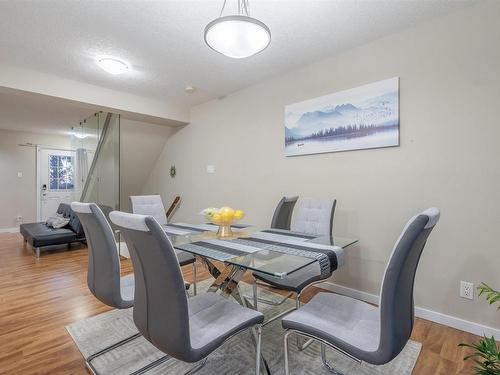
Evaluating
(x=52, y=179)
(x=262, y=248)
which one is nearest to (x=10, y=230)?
(x=52, y=179)

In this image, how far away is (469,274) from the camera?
6.91 feet

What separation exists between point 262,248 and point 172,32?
1967 millimetres

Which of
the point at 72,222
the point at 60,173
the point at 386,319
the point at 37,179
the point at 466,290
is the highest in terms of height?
the point at 60,173

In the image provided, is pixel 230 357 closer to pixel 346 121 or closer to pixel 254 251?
pixel 254 251

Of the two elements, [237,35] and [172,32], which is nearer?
[237,35]

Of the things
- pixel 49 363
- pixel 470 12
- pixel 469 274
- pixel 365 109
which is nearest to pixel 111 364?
pixel 49 363

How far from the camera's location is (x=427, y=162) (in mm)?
2277

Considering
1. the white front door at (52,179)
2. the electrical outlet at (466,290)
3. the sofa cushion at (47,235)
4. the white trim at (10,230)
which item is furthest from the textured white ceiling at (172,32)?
the white trim at (10,230)

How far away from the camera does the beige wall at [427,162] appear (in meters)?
2.03

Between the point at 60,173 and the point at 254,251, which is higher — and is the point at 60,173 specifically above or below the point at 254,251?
above

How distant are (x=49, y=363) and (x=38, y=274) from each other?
2179mm

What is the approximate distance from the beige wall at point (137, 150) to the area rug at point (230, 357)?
3.37 m

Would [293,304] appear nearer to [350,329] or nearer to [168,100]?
[350,329]

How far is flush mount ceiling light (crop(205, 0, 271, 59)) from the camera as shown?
1596mm
